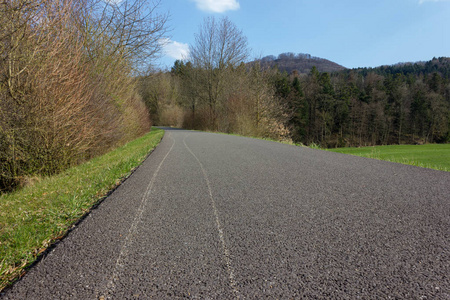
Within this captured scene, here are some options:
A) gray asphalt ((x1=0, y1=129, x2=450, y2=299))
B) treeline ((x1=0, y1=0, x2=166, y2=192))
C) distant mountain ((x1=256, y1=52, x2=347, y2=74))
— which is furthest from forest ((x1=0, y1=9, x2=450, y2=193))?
distant mountain ((x1=256, y1=52, x2=347, y2=74))

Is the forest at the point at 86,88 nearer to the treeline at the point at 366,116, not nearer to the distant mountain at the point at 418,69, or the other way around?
the treeline at the point at 366,116

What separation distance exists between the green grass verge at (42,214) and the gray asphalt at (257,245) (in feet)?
0.68

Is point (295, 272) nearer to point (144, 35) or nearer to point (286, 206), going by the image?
point (286, 206)

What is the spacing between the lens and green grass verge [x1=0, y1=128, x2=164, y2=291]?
2.53 meters

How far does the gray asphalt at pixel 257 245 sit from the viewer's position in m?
2.07

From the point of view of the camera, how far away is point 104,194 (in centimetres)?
465

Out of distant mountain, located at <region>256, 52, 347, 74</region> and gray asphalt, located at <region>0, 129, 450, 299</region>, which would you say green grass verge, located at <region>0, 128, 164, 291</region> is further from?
distant mountain, located at <region>256, 52, 347, 74</region>

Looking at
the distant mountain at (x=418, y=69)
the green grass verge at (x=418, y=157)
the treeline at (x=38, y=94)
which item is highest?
the distant mountain at (x=418, y=69)

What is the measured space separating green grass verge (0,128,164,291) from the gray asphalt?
0.21 meters

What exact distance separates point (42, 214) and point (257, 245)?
2.94 metres

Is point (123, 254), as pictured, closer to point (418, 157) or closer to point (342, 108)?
point (418, 157)

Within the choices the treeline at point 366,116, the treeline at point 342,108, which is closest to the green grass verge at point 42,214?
the treeline at point 342,108

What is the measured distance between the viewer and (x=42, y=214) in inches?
144

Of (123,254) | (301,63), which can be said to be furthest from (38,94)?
(301,63)
